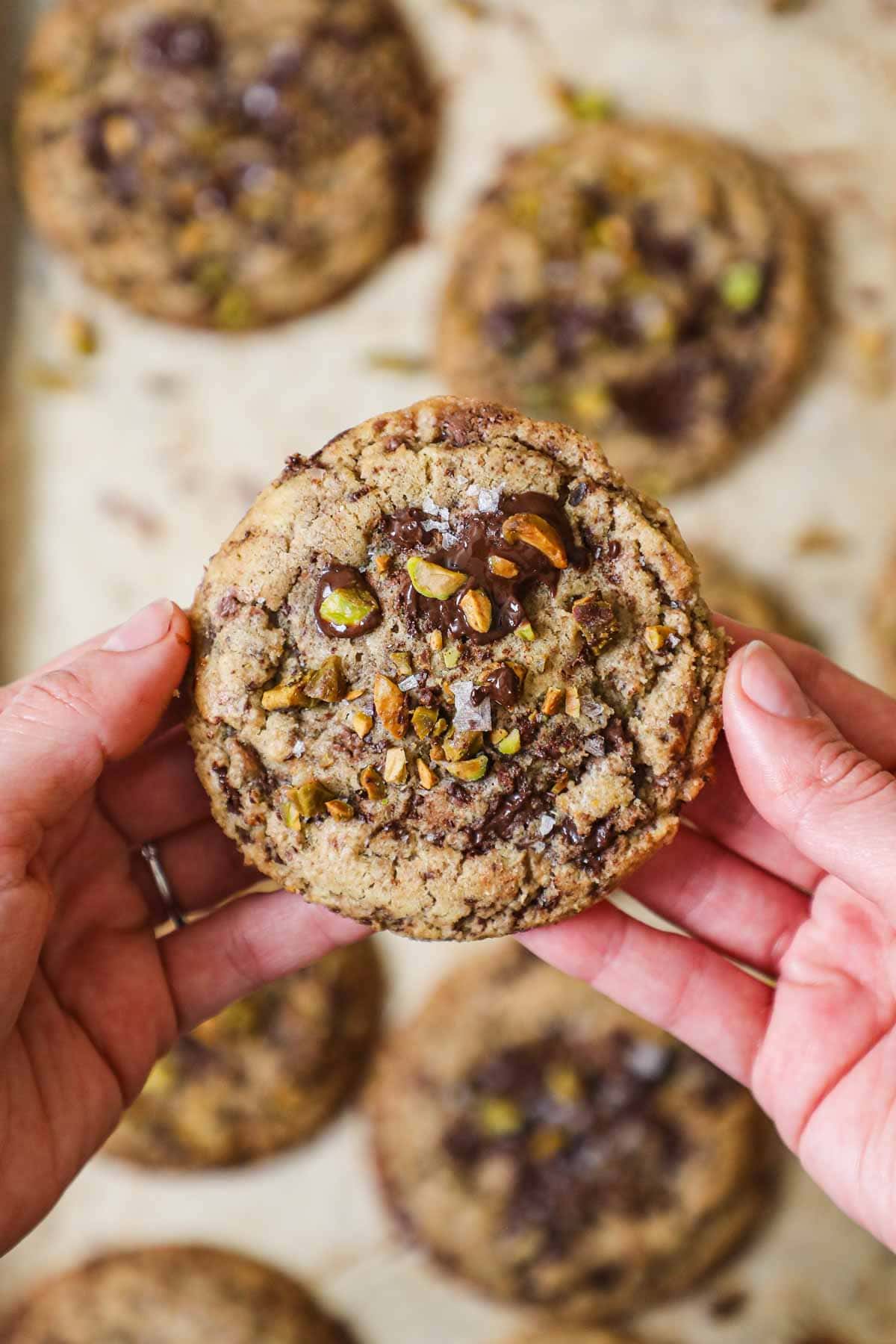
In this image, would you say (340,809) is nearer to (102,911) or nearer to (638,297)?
(102,911)

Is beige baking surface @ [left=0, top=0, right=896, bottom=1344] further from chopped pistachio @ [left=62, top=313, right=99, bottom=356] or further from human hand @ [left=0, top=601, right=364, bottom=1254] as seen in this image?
human hand @ [left=0, top=601, right=364, bottom=1254]

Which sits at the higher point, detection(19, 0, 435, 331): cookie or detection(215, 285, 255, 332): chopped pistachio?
detection(19, 0, 435, 331): cookie

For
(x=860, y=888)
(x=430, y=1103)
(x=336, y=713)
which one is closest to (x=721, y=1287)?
(x=430, y=1103)

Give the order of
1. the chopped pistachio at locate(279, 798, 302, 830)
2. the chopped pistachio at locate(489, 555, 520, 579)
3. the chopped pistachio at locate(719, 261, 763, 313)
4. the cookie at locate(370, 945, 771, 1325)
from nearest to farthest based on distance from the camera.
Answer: the chopped pistachio at locate(489, 555, 520, 579) < the chopped pistachio at locate(279, 798, 302, 830) < the cookie at locate(370, 945, 771, 1325) < the chopped pistachio at locate(719, 261, 763, 313)

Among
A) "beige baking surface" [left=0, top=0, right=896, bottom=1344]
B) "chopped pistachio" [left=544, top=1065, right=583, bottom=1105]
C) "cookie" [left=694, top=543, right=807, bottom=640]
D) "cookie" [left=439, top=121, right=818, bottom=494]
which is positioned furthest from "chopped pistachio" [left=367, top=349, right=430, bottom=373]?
"chopped pistachio" [left=544, top=1065, right=583, bottom=1105]

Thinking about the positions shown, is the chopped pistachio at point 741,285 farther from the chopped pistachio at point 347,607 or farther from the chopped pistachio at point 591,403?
the chopped pistachio at point 347,607

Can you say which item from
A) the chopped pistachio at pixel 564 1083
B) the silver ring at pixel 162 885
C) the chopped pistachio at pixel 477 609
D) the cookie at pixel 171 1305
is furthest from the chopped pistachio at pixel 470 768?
the cookie at pixel 171 1305
